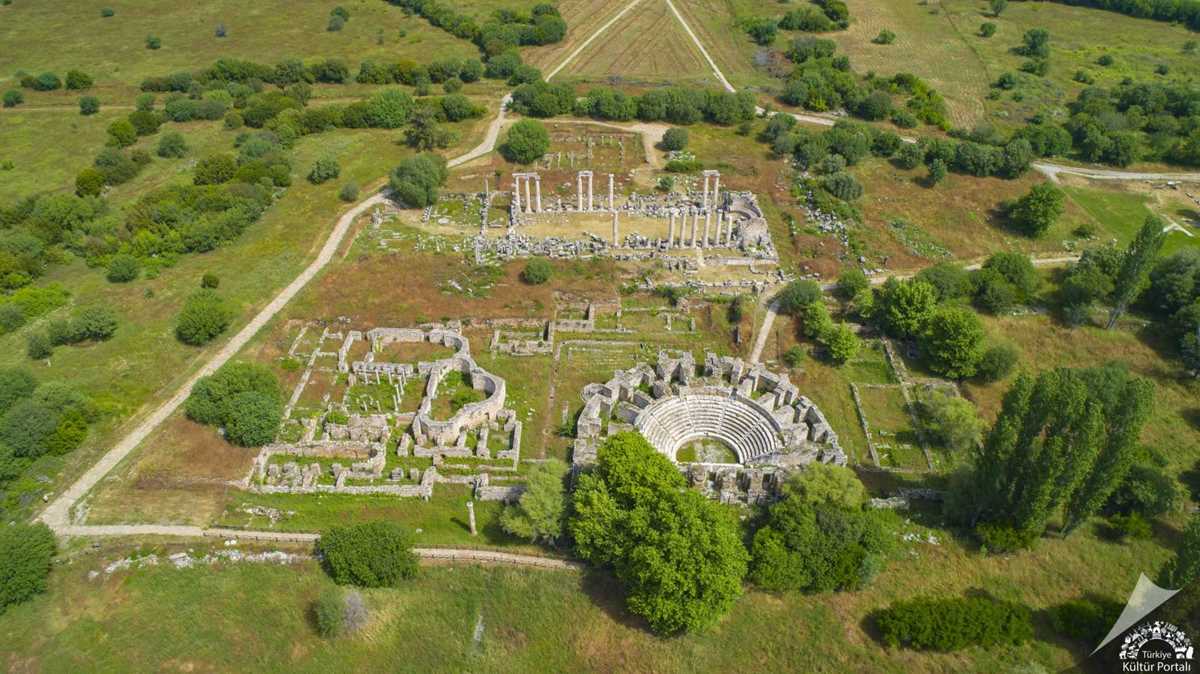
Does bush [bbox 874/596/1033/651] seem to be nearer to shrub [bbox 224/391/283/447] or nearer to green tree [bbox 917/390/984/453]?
green tree [bbox 917/390/984/453]

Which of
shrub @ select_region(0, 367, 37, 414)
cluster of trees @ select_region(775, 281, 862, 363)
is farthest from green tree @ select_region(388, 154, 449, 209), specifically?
cluster of trees @ select_region(775, 281, 862, 363)

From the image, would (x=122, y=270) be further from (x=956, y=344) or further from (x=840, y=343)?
(x=956, y=344)

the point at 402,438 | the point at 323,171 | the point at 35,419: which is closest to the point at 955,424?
the point at 402,438

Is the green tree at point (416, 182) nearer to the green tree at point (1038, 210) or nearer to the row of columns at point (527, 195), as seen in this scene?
the row of columns at point (527, 195)

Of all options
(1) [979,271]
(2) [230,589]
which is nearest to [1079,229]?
(1) [979,271]

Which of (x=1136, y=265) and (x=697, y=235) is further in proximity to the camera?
(x=697, y=235)

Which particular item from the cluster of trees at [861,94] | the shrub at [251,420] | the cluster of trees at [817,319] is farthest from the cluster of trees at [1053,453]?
the cluster of trees at [861,94]
